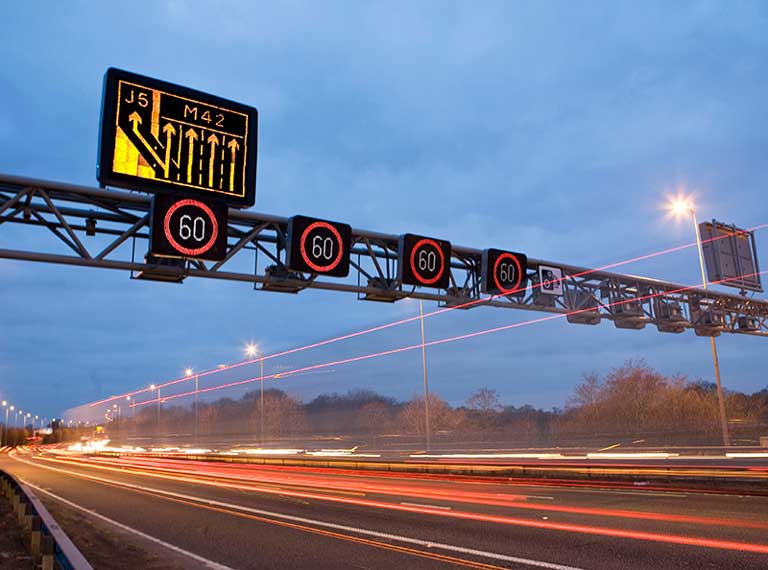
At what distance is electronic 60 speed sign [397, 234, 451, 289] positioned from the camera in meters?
18.2

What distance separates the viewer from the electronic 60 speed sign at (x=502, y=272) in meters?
20.1

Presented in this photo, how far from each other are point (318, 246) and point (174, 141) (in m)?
4.46

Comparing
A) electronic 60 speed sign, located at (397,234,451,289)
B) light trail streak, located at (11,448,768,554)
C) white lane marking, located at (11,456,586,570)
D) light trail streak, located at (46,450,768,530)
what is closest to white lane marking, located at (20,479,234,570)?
white lane marking, located at (11,456,586,570)

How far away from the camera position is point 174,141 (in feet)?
46.5

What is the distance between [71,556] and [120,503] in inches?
537

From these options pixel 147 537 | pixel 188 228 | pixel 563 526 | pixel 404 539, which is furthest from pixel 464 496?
pixel 188 228

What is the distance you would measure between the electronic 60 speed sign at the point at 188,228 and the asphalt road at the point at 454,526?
6093 millimetres

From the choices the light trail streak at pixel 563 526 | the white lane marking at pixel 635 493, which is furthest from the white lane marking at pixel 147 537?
the white lane marking at pixel 635 493

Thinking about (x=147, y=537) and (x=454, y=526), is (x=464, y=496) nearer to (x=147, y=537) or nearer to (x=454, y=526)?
(x=454, y=526)

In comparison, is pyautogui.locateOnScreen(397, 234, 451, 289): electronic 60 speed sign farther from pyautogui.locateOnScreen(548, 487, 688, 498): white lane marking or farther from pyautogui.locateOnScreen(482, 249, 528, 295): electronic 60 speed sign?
pyautogui.locateOnScreen(548, 487, 688, 498): white lane marking

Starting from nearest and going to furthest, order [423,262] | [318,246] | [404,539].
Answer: [404,539], [318,246], [423,262]

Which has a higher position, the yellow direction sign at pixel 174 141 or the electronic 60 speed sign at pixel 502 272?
the yellow direction sign at pixel 174 141

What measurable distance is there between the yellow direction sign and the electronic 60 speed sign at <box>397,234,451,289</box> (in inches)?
195

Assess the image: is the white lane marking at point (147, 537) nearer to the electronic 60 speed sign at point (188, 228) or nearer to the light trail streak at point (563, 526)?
the light trail streak at point (563, 526)
